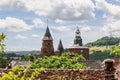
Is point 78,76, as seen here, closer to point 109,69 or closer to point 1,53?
point 109,69

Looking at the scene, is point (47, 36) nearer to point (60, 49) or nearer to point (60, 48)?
point (60, 49)

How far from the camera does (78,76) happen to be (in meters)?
20.1

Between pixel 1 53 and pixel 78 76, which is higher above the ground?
pixel 1 53

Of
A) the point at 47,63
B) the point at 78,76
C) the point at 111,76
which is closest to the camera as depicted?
the point at 111,76

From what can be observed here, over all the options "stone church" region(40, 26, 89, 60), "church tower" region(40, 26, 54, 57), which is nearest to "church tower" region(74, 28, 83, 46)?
"stone church" region(40, 26, 89, 60)

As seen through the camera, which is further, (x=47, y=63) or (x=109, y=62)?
(x=47, y=63)

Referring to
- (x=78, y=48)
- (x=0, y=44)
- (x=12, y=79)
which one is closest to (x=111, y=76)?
(x=12, y=79)

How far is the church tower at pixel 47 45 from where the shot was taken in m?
115

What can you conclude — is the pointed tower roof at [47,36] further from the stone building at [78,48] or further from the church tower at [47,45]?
the stone building at [78,48]

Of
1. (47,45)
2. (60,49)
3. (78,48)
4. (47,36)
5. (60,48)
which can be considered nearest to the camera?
(47,45)

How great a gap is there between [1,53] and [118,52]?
112 inches

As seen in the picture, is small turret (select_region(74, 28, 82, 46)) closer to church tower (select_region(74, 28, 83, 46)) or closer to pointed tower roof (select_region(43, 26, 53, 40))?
church tower (select_region(74, 28, 83, 46))

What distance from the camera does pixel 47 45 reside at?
11525cm

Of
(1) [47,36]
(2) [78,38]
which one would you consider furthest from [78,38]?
(1) [47,36]
